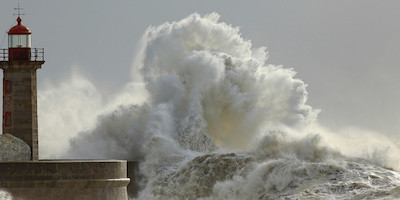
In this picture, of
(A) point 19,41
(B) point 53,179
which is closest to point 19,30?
(A) point 19,41

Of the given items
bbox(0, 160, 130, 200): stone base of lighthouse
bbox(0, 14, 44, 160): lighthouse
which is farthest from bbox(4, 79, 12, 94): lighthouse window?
bbox(0, 160, 130, 200): stone base of lighthouse

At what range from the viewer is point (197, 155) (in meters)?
26.8

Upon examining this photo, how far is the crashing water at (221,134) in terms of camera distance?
2380 cm

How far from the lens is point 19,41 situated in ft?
69.4

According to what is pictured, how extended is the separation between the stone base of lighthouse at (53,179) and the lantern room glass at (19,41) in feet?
16.6

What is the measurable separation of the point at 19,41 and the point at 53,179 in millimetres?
5440

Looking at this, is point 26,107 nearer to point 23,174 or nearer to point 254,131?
point 23,174

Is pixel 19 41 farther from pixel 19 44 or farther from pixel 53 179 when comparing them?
pixel 53 179

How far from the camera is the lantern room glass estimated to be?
21.1 m

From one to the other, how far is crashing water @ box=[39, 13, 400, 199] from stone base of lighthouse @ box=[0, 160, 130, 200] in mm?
6751

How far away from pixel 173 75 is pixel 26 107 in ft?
29.1

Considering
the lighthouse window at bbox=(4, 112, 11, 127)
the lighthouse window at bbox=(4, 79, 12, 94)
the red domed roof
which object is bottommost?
the lighthouse window at bbox=(4, 112, 11, 127)

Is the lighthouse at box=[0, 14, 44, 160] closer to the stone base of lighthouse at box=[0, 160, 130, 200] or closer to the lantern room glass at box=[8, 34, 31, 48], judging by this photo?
the lantern room glass at box=[8, 34, 31, 48]

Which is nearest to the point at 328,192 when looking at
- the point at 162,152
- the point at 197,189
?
the point at 197,189
